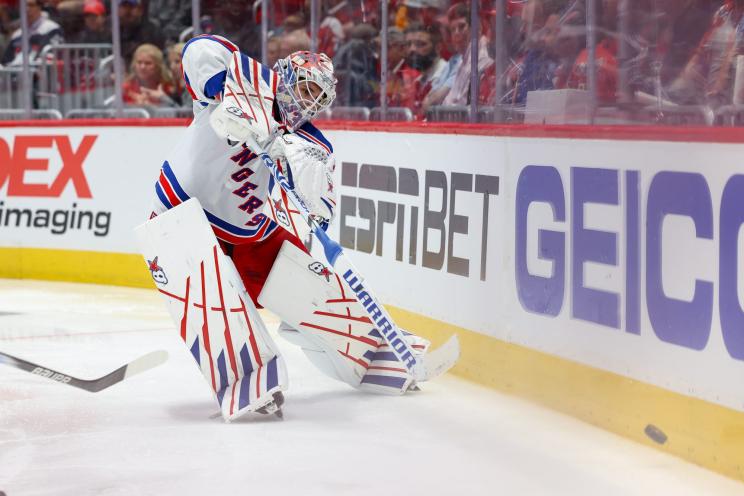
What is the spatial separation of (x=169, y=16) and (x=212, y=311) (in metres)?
3.79

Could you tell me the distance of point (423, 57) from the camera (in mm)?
5281

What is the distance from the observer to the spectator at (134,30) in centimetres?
703

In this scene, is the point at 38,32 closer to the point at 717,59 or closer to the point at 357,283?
the point at 357,283

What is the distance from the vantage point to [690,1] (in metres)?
3.22

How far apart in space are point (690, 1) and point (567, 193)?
2.37 feet

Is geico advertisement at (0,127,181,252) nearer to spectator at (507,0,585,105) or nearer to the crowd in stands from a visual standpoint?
the crowd in stands

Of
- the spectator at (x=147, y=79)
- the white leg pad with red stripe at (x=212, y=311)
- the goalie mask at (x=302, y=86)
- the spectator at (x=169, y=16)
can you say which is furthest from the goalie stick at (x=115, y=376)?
the spectator at (x=169, y=16)

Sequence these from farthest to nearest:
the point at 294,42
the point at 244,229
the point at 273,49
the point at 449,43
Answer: the point at 273,49, the point at 294,42, the point at 449,43, the point at 244,229

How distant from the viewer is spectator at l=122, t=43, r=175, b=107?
6988mm

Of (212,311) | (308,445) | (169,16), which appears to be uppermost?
(169,16)

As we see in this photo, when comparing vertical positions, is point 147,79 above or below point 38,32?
below

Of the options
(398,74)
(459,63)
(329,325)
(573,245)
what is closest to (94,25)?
(398,74)

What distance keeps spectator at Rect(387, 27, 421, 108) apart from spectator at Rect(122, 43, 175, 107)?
1.93m

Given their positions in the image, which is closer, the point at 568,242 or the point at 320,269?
the point at 568,242
